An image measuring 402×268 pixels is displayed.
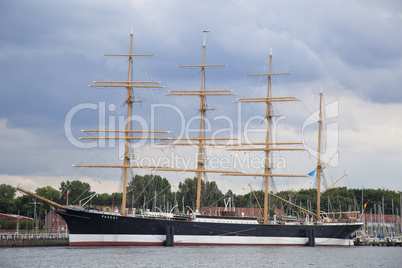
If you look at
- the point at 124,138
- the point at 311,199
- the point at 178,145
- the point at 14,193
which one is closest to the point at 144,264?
the point at 124,138

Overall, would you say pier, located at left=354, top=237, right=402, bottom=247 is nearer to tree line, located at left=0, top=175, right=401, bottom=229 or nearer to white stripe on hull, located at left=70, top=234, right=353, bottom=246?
tree line, located at left=0, top=175, right=401, bottom=229

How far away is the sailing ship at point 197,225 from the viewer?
245ft

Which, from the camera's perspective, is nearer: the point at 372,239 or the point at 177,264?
the point at 177,264

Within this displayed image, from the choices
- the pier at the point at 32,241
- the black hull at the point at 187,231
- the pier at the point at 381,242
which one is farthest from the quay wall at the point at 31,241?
the pier at the point at 381,242

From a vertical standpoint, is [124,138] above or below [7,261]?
above

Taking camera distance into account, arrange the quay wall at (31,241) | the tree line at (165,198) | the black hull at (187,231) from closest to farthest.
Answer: the quay wall at (31,241) < the black hull at (187,231) < the tree line at (165,198)

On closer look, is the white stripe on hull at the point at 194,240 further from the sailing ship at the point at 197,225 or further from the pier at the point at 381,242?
the pier at the point at 381,242

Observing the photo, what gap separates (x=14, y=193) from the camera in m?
161

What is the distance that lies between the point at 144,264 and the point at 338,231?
4629 centimetres

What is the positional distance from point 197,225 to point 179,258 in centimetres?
1995

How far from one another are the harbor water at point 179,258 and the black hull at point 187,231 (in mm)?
3380

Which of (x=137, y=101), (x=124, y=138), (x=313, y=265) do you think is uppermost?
(x=137, y=101)

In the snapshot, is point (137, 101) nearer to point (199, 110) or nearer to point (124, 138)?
point (124, 138)

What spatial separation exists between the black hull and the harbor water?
11.1 ft
